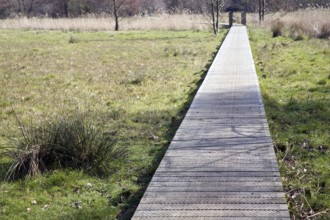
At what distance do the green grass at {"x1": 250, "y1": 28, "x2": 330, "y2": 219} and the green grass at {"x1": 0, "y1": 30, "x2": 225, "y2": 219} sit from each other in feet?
4.85

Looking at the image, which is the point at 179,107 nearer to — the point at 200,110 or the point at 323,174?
the point at 200,110

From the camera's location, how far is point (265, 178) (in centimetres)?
424

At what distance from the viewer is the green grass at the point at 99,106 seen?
438cm

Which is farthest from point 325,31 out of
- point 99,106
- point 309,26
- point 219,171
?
point 219,171

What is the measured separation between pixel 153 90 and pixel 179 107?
171cm

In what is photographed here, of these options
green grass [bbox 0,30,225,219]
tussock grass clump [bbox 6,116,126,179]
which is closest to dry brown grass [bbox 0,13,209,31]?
green grass [bbox 0,30,225,219]

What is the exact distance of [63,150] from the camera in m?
5.04

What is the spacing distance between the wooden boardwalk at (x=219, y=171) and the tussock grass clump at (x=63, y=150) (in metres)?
0.77

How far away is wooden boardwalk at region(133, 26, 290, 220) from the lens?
369 cm

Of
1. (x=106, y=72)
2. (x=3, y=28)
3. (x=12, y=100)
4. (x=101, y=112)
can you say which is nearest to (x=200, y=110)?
(x=101, y=112)

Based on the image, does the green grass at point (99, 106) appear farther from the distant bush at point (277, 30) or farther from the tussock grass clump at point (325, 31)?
the distant bush at point (277, 30)

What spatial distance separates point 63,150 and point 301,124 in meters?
3.51

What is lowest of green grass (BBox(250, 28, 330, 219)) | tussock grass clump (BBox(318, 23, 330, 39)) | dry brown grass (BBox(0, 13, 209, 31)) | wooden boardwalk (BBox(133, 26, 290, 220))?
green grass (BBox(250, 28, 330, 219))

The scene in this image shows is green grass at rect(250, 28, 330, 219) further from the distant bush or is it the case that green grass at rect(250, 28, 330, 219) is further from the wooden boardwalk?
the distant bush
